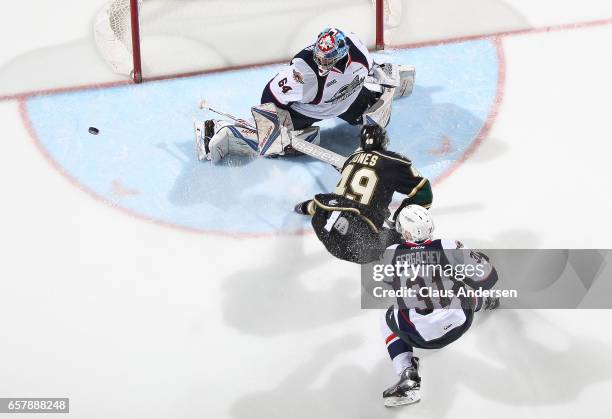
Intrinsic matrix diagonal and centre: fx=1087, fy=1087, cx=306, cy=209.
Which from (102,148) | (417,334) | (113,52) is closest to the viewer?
(417,334)

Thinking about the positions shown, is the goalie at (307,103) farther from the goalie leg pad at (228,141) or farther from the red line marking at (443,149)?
the red line marking at (443,149)

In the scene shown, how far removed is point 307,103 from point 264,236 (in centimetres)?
84

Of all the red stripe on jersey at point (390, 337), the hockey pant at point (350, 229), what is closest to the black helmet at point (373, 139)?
the hockey pant at point (350, 229)

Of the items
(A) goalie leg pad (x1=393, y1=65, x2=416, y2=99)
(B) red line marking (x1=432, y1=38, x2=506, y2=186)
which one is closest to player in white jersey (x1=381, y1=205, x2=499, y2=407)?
(B) red line marking (x1=432, y1=38, x2=506, y2=186)

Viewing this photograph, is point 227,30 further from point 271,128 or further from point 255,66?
point 271,128

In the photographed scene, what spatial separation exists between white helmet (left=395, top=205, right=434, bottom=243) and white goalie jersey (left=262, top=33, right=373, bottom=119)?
142 cm

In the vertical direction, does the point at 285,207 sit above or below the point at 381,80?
below

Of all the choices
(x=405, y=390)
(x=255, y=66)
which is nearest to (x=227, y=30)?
(x=255, y=66)

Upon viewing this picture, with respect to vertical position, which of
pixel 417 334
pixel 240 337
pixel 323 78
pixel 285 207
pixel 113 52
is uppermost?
pixel 113 52

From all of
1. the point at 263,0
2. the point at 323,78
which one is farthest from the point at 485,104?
the point at 263,0

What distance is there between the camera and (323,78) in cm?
575

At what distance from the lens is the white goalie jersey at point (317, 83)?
5.73 meters

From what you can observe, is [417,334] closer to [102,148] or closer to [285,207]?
[285,207]

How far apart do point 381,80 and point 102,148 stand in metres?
1.62
